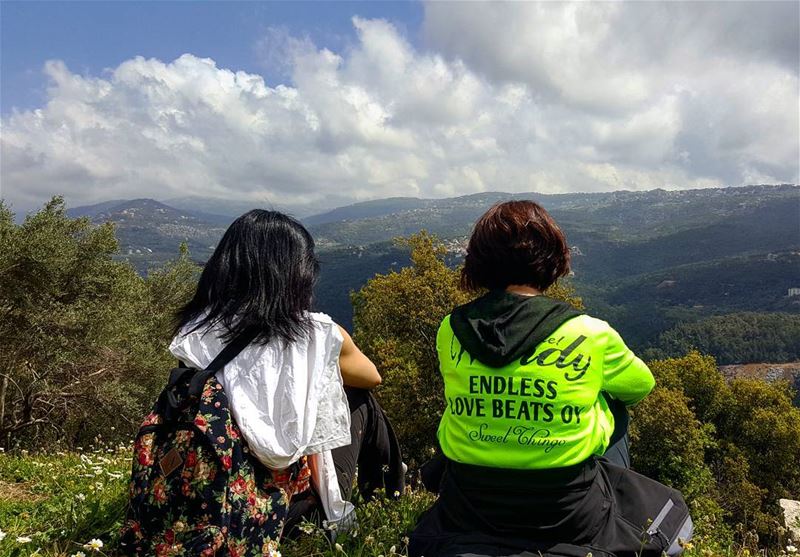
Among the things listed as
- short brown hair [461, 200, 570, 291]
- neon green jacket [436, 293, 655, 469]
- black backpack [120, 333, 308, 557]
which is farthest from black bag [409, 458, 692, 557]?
short brown hair [461, 200, 570, 291]

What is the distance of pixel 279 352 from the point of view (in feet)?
9.07

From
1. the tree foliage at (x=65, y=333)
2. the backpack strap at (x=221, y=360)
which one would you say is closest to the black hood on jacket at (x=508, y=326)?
the backpack strap at (x=221, y=360)

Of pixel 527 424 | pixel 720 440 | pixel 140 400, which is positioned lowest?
pixel 720 440

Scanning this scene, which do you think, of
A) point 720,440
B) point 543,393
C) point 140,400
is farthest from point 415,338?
point 720,440

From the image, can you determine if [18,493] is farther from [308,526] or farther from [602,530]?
[602,530]

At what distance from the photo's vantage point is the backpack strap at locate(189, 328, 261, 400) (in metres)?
2.57

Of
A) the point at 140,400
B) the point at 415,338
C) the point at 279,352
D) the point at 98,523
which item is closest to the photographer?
the point at 279,352

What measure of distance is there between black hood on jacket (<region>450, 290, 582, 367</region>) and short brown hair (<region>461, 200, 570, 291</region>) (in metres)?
0.19

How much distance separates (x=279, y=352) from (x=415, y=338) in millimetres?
20321

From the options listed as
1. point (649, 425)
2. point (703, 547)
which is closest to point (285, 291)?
point (703, 547)

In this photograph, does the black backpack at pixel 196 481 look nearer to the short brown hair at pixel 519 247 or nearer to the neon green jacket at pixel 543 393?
the neon green jacket at pixel 543 393

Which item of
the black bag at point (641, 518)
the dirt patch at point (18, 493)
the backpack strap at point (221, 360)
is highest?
the backpack strap at point (221, 360)

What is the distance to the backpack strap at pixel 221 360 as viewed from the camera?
2.57 metres

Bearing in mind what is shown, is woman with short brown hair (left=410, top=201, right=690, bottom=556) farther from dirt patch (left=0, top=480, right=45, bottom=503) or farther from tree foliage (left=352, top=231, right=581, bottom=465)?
tree foliage (left=352, top=231, right=581, bottom=465)
